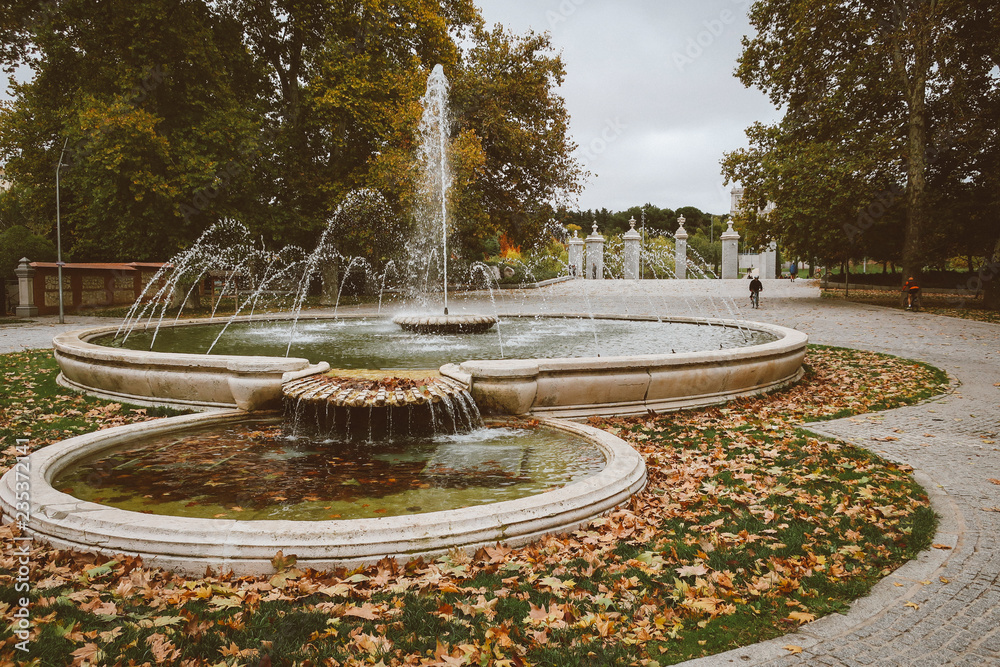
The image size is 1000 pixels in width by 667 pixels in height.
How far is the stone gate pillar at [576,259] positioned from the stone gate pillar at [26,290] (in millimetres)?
39865

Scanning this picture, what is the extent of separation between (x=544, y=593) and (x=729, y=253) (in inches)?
2119

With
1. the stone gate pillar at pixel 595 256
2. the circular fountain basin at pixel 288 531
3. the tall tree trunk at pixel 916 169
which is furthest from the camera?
the stone gate pillar at pixel 595 256

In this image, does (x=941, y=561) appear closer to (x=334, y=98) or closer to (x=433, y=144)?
(x=334, y=98)

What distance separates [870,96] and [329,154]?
23378 mm

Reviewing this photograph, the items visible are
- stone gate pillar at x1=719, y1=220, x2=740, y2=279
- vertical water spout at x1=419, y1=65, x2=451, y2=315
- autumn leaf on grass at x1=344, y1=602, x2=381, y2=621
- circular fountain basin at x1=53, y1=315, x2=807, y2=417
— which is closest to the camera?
autumn leaf on grass at x1=344, y1=602, x2=381, y2=621

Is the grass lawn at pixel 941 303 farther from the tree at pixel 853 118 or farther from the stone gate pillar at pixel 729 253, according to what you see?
the stone gate pillar at pixel 729 253

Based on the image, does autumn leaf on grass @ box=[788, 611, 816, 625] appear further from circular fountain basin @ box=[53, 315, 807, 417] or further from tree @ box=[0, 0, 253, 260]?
tree @ box=[0, 0, 253, 260]

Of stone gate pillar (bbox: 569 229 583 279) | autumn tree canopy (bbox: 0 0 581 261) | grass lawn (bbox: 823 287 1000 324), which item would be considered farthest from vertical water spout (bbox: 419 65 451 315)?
stone gate pillar (bbox: 569 229 583 279)

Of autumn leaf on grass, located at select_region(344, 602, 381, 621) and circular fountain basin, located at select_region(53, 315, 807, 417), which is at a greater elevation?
circular fountain basin, located at select_region(53, 315, 807, 417)

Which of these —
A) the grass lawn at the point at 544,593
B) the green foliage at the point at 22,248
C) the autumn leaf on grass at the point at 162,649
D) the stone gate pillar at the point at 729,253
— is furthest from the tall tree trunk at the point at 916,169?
the green foliage at the point at 22,248

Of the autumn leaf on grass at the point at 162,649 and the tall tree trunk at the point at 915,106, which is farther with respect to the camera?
the tall tree trunk at the point at 915,106

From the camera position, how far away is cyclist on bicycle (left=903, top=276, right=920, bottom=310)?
22859 mm
